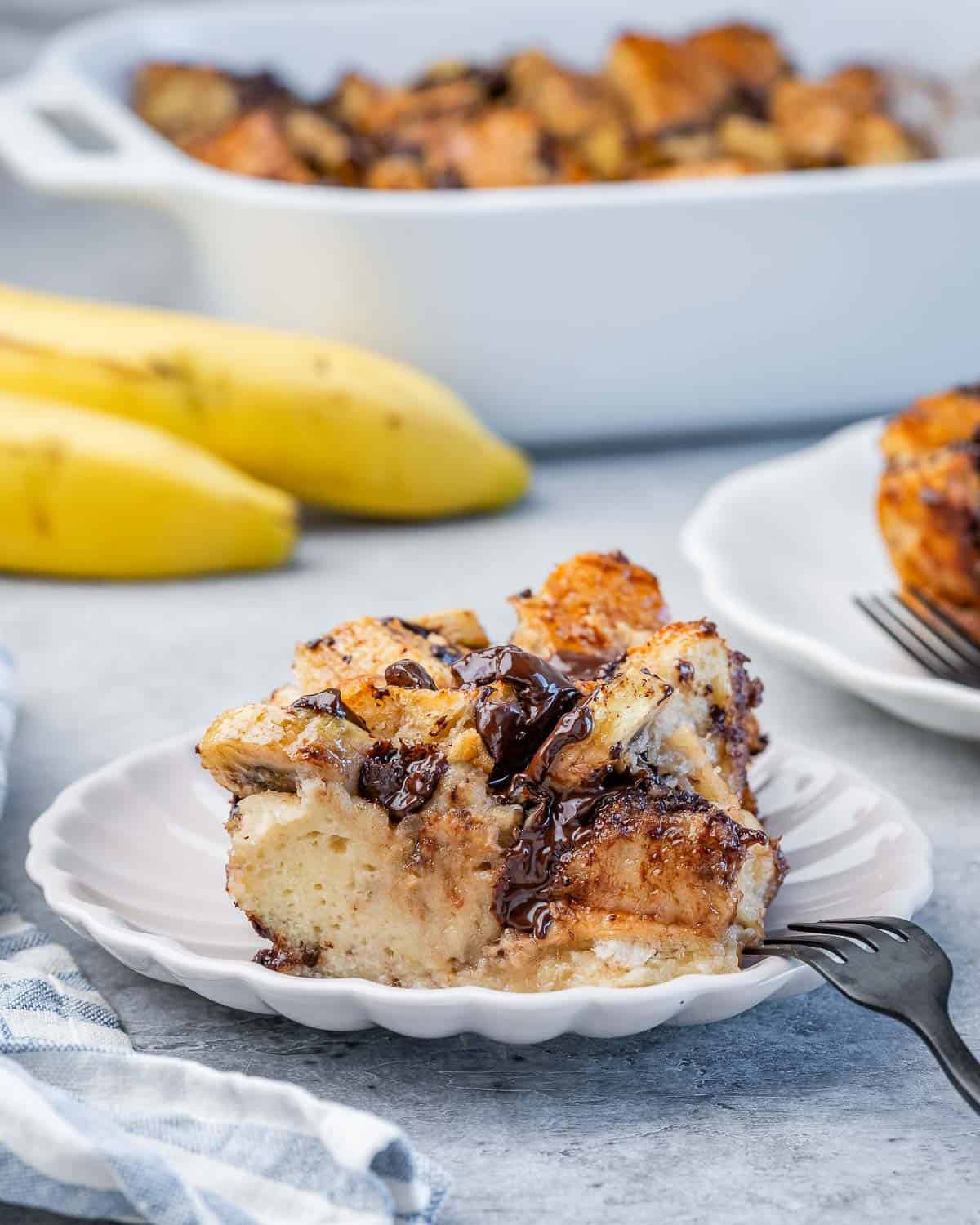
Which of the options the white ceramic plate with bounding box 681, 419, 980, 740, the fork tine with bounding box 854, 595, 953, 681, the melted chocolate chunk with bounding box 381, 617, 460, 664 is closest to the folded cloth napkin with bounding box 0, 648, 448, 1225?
the melted chocolate chunk with bounding box 381, 617, 460, 664

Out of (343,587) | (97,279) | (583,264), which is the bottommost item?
(97,279)

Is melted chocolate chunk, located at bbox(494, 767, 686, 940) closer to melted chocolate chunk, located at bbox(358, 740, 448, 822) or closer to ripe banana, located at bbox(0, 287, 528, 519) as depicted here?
melted chocolate chunk, located at bbox(358, 740, 448, 822)

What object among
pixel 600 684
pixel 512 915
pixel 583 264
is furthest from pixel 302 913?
pixel 583 264

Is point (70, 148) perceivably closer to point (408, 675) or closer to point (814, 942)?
point (408, 675)

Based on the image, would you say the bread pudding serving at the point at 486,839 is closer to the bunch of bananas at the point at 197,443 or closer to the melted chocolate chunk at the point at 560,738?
the melted chocolate chunk at the point at 560,738

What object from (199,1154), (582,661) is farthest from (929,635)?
(199,1154)

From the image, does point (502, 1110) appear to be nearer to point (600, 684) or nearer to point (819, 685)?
point (600, 684)

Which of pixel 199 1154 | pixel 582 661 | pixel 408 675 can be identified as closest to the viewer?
pixel 199 1154
